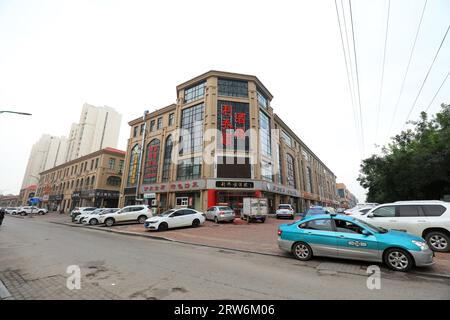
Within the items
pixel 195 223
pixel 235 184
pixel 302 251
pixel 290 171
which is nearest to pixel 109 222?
pixel 195 223

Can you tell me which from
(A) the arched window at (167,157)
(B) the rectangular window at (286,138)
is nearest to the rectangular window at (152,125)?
(A) the arched window at (167,157)

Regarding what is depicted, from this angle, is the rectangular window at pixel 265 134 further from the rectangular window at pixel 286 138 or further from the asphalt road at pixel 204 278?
the asphalt road at pixel 204 278

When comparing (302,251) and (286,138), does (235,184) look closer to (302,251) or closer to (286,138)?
(302,251)

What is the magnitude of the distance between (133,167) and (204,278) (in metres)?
37.5

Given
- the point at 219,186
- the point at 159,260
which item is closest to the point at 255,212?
the point at 219,186

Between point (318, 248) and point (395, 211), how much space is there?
14.8 feet

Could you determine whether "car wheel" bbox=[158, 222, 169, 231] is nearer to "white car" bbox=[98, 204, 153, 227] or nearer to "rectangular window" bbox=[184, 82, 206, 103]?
"white car" bbox=[98, 204, 153, 227]

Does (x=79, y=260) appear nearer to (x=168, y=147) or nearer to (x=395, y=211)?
(x=395, y=211)

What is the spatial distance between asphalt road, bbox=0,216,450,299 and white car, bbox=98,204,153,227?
36.5ft

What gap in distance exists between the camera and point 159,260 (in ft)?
22.3

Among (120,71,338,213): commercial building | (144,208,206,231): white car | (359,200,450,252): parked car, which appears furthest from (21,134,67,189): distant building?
(359,200,450,252): parked car

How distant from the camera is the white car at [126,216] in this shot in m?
18.4

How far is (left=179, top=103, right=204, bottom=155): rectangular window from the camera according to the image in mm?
31312

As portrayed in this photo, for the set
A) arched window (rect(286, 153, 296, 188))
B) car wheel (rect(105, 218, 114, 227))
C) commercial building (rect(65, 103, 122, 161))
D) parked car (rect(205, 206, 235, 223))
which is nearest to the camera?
car wheel (rect(105, 218, 114, 227))
